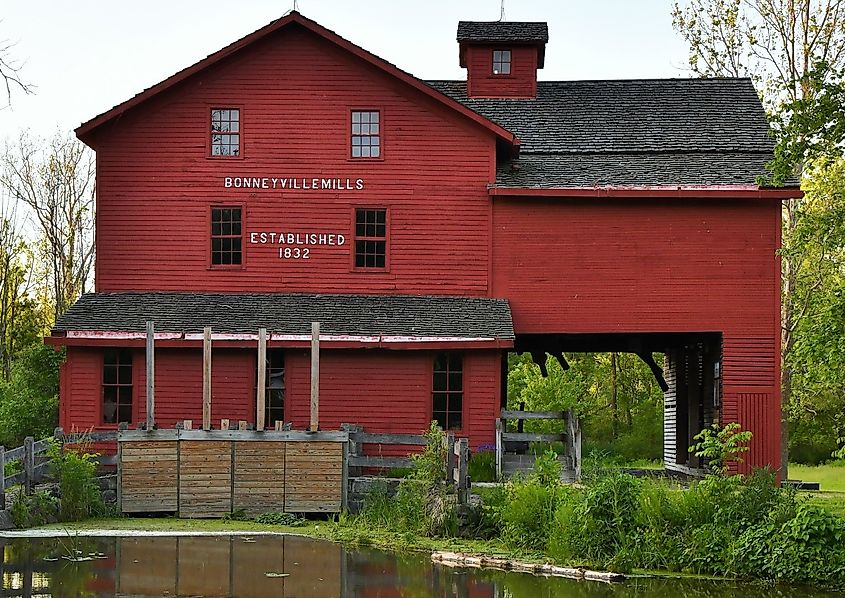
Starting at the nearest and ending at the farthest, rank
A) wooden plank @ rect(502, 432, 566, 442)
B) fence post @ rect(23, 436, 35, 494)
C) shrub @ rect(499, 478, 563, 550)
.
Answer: shrub @ rect(499, 478, 563, 550) → fence post @ rect(23, 436, 35, 494) → wooden plank @ rect(502, 432, 566, 442)

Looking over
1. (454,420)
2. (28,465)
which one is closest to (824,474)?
(454,420)

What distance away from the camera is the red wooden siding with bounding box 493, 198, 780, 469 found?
30109 millimetres

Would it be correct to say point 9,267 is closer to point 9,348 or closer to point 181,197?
point 9,348

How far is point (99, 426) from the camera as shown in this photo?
29031mm

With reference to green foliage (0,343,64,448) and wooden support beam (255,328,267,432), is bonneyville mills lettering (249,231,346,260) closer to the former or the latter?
wooden support beam (255,328,267,432)

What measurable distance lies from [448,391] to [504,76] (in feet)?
30.1

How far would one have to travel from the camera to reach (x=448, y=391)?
97.0 feet

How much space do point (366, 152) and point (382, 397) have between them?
214 inches

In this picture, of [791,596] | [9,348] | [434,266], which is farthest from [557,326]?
[9,348]

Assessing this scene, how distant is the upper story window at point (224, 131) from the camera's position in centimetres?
3073

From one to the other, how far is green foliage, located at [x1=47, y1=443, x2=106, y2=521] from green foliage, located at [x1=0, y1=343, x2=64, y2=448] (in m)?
14.2

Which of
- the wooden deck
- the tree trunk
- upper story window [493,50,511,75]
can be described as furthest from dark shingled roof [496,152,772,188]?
the tree trunk

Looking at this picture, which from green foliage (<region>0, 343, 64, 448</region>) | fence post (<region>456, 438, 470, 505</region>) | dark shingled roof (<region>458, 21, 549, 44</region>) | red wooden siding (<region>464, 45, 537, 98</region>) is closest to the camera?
fence post (<region>456, 438, 470, 505</region>)

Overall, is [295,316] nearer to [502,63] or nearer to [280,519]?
[280,519]
